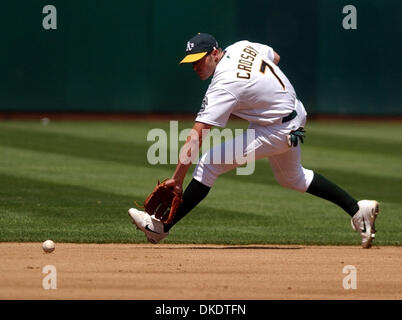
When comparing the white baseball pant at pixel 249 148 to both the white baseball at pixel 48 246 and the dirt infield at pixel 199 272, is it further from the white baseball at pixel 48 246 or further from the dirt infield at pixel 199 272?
the white baseball at pixel 48 246

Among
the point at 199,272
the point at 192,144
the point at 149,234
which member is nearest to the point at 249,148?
the point at 192,144

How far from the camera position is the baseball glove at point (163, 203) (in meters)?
7.51

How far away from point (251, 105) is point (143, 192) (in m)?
4.07

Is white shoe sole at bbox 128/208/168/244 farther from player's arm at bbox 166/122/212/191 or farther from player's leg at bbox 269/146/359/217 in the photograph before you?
player's leg at bbox 269/146/359/217

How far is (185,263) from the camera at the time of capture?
7.03 m

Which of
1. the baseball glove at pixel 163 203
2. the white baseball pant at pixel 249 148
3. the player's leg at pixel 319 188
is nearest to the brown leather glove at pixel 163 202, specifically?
the baseball glove at pixel 163 203

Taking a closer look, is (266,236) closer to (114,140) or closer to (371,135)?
(114,140)

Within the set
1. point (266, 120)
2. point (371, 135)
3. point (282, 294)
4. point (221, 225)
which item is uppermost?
point (266, 120)

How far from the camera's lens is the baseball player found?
7.19 metres

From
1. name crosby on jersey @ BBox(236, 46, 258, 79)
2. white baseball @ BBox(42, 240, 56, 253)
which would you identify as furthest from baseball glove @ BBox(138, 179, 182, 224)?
name crosby on jersey @ BBox(236, 46, 258, 79)

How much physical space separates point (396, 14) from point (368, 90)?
1.80 meters

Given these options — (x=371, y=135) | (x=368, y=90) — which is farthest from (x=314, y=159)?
(x=368, y=90)

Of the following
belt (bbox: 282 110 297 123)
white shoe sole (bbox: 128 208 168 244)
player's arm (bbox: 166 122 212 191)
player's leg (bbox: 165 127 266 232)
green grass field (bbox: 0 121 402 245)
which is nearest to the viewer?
player's arm (bbox: 166 122 212 191)

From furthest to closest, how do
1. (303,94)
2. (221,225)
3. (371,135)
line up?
(303,94)
(371,135)
(221,225)
